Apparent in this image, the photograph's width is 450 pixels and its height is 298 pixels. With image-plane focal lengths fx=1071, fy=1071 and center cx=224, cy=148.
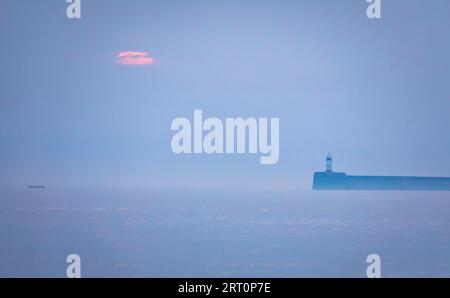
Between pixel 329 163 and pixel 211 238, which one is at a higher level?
pixel 329 163

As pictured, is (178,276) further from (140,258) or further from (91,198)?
(91,198)

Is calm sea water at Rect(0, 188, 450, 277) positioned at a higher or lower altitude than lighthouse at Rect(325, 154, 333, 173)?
lower

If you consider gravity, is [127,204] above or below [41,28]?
below

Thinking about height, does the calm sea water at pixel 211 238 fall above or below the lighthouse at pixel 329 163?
below

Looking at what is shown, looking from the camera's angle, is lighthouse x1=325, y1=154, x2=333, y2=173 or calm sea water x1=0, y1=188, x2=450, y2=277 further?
lighthouse x1=325, y1=154, x2=333, y2=173

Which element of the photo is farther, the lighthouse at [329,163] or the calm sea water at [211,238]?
the lighthouse at [329,163]
